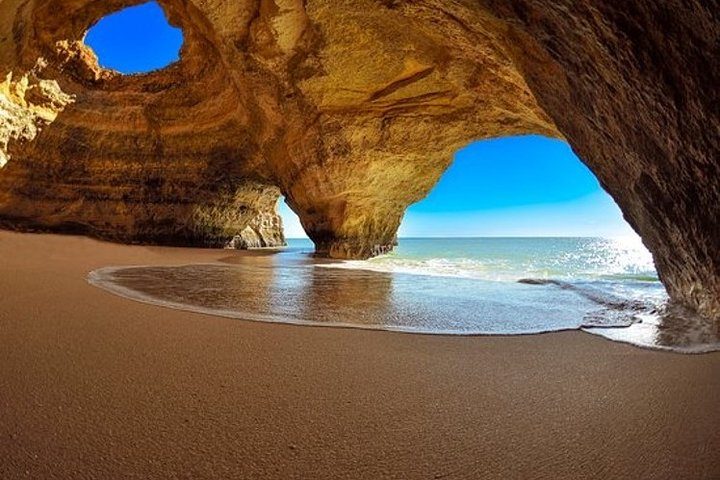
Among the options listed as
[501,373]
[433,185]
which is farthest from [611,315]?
[433,185]

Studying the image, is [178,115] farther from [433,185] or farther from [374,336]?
[374,336]

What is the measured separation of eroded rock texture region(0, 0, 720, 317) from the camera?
2.65 m

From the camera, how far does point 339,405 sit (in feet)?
4.87

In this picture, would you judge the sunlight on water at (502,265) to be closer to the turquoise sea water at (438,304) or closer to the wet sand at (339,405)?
the turquoise sea water at (438,304)

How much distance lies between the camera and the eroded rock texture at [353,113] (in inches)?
104

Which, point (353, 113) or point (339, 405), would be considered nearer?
point (339, 405)

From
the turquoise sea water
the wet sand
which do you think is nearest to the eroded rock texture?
the turquoise sea water

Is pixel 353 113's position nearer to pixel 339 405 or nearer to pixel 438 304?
pixel 438 304

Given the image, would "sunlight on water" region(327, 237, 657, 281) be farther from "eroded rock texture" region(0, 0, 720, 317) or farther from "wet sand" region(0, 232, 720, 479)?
"wet sand" region(0, 232, 720, 479)

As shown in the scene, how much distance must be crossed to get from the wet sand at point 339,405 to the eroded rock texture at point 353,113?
1.63 m

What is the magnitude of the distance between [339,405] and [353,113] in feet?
29.4

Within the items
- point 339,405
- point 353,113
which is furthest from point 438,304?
point 353,113

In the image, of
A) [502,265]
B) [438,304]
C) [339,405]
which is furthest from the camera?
[502,265]

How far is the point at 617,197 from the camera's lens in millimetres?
4332
